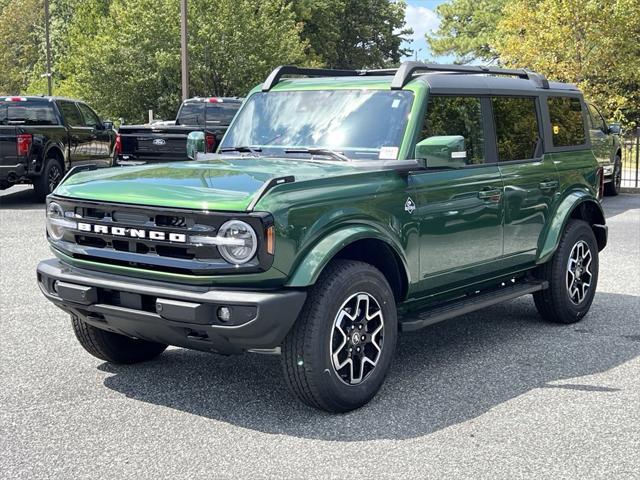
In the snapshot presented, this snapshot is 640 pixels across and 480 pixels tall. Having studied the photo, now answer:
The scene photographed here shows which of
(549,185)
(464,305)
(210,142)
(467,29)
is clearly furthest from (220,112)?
(467,29)

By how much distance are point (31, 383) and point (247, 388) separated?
1.32 metres

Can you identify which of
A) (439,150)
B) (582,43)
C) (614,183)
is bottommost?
(614,183)

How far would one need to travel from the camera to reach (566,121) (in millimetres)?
7191

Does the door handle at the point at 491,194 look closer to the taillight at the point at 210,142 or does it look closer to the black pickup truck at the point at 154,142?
the taillight at the point at 210,142

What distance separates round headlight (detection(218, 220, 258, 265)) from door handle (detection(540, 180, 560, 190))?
3020 mm

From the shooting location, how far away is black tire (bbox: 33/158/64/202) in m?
16.0

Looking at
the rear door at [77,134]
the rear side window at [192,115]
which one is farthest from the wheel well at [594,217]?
the rear door at [77,134]

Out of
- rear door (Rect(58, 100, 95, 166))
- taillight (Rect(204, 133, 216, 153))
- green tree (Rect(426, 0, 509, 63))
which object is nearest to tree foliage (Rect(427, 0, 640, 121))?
rear door (Rect(58, 100, 95, 166))

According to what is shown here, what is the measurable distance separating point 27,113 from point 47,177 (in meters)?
1.27

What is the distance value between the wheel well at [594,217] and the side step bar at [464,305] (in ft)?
2.87

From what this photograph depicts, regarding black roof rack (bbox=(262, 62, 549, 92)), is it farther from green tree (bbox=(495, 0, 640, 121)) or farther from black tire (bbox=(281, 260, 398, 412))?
green tree (bbox=(495, 0, 640, 121))

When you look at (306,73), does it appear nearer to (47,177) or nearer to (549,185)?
(549,185)

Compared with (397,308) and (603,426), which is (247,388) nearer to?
(397,308)

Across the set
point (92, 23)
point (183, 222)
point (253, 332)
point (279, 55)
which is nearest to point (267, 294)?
point (253, 332)
